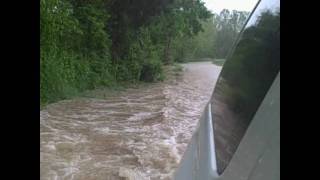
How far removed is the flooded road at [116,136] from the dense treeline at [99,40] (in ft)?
3.32

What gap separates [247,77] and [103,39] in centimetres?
A: 1576

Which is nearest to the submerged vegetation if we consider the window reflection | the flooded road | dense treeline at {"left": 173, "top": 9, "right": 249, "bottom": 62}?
the flooded road

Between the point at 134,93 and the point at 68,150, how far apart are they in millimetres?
8346

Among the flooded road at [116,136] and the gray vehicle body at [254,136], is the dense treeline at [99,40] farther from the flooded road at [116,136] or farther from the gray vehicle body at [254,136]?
the gray vehicle body at [254,136]

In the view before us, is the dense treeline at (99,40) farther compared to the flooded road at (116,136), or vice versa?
the dense treeline at (99,40)

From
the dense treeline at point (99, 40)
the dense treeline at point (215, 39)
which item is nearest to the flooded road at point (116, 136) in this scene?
the dense treeline at point (99, 40)

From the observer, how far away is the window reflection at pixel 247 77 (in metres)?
1.45

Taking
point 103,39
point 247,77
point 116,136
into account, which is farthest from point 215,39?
point 247,77

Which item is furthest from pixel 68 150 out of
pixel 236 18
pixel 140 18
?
pixel 236 18

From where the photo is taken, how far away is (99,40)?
17078 mm

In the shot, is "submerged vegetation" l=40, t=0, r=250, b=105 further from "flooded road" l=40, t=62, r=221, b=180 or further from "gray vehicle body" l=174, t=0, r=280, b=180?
"gray vehicle body" l=174, t=0, r=280, b=180

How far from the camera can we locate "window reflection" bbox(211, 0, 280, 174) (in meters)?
1.45

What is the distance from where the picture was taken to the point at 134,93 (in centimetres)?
1689
